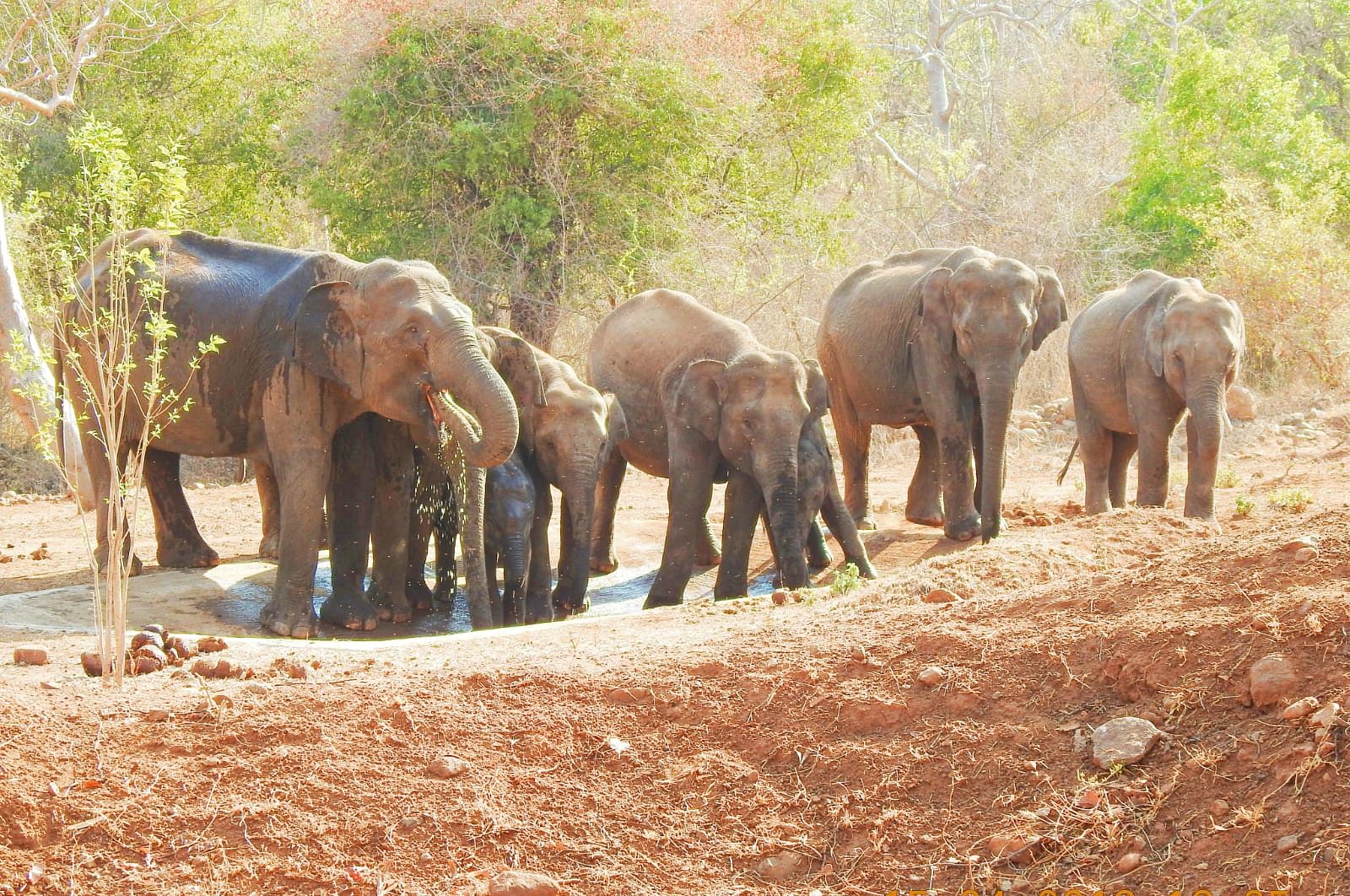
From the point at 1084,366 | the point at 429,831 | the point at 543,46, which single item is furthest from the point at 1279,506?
the point at 543,46

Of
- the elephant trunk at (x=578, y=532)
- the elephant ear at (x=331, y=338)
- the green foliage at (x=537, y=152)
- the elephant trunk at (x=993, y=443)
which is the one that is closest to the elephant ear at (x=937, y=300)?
the elephant trunk at (x=993, y=443)

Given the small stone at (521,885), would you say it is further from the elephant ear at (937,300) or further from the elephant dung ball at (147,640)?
the elephant ear at (937,300)

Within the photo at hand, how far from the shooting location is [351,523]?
10.4 m

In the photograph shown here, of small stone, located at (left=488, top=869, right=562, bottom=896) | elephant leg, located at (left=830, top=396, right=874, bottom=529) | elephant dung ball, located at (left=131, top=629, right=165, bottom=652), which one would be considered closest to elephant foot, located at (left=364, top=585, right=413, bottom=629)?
elephant dung ball, located at (left=131, top=629, right=165, bottom=652)

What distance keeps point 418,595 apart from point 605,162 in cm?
1079

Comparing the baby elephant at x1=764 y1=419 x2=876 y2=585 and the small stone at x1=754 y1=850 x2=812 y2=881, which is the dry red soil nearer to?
the small stone at x1=754 y1=850 x2=812 y2=881

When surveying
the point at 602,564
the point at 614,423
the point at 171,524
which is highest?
the point at 614,423

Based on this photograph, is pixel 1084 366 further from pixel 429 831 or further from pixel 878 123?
pixel 878 123

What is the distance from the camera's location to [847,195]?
28.7 metres

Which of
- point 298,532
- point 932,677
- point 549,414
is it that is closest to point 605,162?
point 549,414

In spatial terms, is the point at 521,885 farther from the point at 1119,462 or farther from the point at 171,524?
the point at 1119,462

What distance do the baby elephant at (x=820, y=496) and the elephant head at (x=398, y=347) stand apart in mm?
2434

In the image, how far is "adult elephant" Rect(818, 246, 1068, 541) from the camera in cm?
1233

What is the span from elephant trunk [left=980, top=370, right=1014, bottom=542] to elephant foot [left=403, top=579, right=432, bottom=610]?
4373mm
